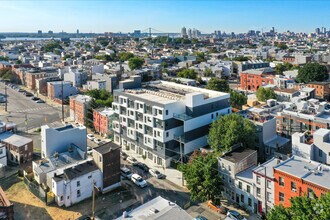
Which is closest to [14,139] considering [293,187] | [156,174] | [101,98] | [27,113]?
[156,174]

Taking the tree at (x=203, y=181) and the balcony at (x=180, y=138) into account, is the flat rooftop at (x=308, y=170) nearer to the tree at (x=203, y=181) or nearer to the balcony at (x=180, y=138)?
the tree at (x=203, y=181)

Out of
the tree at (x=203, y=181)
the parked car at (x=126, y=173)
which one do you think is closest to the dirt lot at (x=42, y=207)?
the parked car at (x=126, y=173)

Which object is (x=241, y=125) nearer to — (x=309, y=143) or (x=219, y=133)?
(x=219, y=133)

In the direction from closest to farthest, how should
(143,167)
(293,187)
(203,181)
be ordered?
1. (293,187)
2. (203,181)
3. (143,167)

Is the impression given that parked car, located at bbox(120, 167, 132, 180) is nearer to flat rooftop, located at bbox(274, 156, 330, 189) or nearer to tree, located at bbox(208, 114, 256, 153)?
tree, located at bbox(208, 114, 256, 153)

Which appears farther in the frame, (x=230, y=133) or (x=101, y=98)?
(x=101, y=98)

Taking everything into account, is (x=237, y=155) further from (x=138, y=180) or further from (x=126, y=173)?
(x=126, y=173)

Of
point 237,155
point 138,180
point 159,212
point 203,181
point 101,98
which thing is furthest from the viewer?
point 101,98

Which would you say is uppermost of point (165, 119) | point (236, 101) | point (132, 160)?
point (236, 101)

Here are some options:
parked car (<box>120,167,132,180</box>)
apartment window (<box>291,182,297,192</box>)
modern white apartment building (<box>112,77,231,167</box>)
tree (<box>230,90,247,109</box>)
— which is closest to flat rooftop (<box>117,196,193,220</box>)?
apartment window (<box>291,182,297,192</box>)
